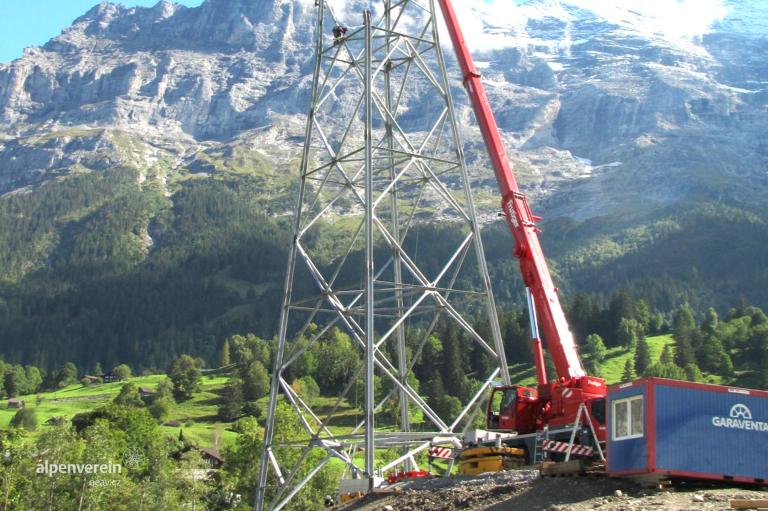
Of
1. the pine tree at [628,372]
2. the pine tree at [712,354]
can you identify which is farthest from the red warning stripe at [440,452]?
the pine tree at [712,354]

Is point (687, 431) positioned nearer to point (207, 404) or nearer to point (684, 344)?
point (684, 344)

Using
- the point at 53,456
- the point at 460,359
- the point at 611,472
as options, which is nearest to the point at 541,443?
the point at 611,472

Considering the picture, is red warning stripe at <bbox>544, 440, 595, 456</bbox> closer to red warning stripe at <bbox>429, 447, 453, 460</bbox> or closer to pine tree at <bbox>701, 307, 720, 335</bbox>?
red warning stripe at <bbox>429, 447, 453, 460</bbox>

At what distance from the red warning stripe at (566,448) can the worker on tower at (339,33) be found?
53.9ft

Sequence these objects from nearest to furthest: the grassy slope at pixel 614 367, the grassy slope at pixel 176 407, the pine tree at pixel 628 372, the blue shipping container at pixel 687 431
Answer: the blue shipping container at pixel 687 431 → the grassy slope at pixel 176 407 → the pine tree at pixel 628 372 → the grassy slope at pixel 614 367

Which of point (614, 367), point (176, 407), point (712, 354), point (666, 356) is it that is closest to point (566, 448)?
point (614, 367)

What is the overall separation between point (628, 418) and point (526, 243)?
31.5 feet

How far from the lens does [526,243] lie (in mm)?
35562

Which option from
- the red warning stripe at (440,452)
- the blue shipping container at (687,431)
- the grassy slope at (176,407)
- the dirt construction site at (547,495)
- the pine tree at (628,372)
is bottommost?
the grassy slope at (176,407)

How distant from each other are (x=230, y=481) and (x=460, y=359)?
82140mm

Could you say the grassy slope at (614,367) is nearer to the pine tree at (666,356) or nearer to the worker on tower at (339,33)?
the pine tree at (666,356)

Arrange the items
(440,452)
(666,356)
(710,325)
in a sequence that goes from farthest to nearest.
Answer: (710,325) < (666,356) < (440,452)

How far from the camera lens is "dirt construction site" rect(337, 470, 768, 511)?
80.5 ft

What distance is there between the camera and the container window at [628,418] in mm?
27172
